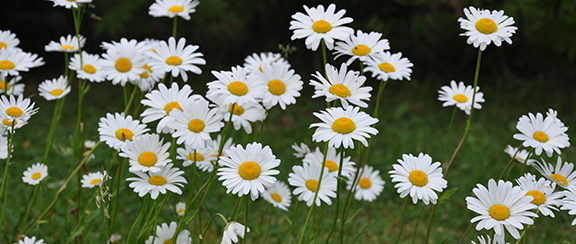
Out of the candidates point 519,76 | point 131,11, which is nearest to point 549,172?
point 131,11

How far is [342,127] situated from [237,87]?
0.21 meters

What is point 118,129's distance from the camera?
102cm

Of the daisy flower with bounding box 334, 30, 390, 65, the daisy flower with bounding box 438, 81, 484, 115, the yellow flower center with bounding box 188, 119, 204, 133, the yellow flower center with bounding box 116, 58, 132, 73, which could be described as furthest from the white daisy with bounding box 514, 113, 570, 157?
the yellow flower center with bounding box 116, 58, 132, 73

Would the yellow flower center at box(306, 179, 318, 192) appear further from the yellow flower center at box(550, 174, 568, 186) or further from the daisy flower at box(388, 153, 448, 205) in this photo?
the yellow flower center at box(550, 174, 568, 186)

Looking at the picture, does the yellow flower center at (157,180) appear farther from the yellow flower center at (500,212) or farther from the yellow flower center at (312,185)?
A: the yellow flower center at (500,212)

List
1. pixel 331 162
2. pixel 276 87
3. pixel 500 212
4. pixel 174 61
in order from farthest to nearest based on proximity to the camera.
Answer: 1. pixel 331 162
2. pixel 174 61
3. pixel 276 87
4. pixel 500 212

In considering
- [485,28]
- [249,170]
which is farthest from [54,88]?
[485,28]

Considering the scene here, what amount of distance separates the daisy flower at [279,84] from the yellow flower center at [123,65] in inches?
14.7

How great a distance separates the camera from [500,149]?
2736 millimetres

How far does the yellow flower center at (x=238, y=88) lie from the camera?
889mm

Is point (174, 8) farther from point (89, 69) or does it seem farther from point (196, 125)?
point (196, 125)

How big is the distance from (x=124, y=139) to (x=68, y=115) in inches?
93.8

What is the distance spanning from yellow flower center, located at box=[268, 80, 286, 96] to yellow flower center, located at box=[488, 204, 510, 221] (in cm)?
46

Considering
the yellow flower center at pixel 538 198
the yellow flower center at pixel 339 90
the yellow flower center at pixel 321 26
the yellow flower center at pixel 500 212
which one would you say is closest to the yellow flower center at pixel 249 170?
the yellow flower center at pixel 339 90
